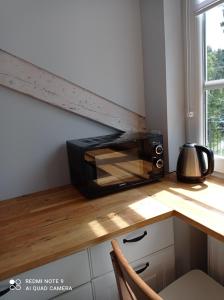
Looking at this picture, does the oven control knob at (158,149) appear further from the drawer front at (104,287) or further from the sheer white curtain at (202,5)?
the sheer white curtain at (202,5)

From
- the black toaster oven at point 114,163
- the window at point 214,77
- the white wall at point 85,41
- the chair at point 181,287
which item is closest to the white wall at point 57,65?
the white wall at point 85,41

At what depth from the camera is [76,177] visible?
1381mm

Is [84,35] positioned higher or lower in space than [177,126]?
higher

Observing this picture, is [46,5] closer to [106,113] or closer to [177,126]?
[106,113]

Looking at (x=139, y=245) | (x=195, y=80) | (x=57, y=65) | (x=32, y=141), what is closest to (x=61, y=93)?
(x=57, y=65)

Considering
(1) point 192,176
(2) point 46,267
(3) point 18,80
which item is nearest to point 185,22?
(1) point 192,176

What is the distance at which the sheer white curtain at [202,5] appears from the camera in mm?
1257

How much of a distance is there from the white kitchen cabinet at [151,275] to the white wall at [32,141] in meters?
0.68

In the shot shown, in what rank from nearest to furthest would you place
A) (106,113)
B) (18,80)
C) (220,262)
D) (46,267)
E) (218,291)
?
1. (46,267)
2. (218,291)
3. (220,262)
4. (18,80)
5. (106,113)

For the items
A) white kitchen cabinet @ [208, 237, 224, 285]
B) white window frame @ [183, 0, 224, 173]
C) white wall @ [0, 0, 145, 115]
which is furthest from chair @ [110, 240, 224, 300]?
white wall @ [0, 0, 145, 115]

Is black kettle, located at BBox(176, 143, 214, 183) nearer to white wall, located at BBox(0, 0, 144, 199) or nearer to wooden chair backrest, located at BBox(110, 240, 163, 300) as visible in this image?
white wall, located at BBox(0, 0, 144, 199)

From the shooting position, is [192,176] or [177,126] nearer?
[192,176]

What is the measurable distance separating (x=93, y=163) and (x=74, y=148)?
0.15 m

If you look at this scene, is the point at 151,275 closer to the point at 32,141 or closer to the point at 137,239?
the point at 137,239
